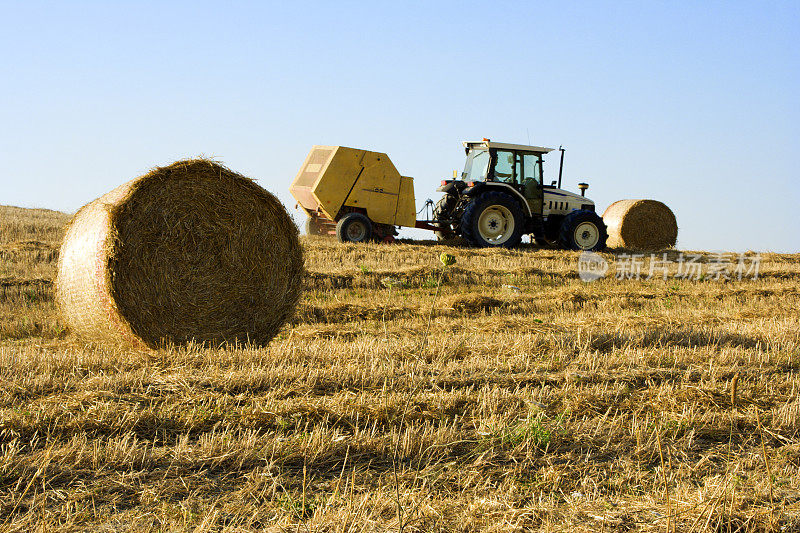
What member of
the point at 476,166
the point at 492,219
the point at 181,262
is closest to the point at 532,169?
the point at 476,166

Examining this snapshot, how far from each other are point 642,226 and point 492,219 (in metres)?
4.85

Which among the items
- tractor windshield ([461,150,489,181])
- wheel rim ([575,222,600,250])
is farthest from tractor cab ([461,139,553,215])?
wheel rim ([575,222,600,250])

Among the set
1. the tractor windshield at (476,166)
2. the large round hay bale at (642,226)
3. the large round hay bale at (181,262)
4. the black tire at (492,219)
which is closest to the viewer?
the large round hay bale at (181,262)

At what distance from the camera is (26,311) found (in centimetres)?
846

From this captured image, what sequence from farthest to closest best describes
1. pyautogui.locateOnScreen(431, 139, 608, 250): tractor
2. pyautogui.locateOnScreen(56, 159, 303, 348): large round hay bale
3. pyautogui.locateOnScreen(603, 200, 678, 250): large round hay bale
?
pyautogui.locateOnScreen(603, 200, 678, 250): large round hay bale, pyautogui.locateOnScreen(431, 139, 608, 250): tractor, pyautogui.locateOnScreen(56, 159, 303, 348): large round hay bale

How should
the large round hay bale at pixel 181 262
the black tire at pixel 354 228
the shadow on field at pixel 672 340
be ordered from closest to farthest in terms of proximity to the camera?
the large round hay bale at pixel 181 262 < the shadow on field at pixel 672 340 < the black tire at pixel 354 228

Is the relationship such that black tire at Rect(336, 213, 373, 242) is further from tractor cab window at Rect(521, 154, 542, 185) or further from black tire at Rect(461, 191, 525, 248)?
tractor cab window at Rect(521, 154, 542, 185)

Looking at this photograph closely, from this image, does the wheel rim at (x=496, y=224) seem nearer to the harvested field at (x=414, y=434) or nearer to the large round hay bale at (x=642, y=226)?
the large round hay bale at (x=642, y=226)

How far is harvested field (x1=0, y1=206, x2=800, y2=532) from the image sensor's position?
119 inches

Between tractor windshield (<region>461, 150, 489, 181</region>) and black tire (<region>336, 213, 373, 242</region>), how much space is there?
2.47 meters

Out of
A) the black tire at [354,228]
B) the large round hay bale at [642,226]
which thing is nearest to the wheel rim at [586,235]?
the large round hay bale at [642,226]

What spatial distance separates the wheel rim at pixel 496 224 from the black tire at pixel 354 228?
7.39ft

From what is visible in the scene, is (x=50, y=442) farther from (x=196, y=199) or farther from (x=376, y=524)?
(x=196, y=199)

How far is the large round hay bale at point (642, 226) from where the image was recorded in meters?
17.9
